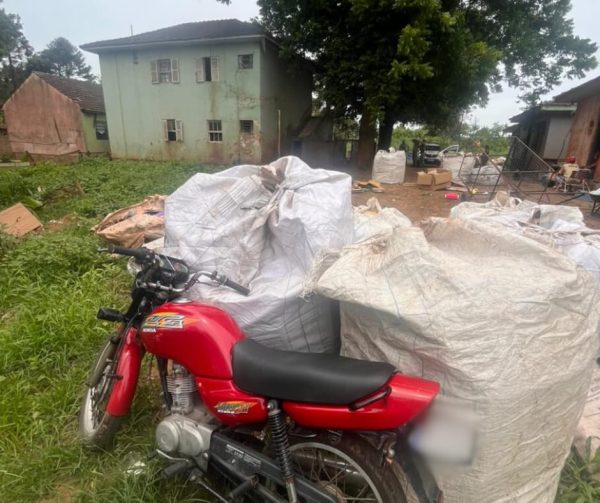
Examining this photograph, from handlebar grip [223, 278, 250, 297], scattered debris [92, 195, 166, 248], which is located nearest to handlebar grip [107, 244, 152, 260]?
handlebar grip [223, 278, 250, 297]

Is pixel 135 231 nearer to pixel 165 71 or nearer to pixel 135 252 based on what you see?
pixel 135 252

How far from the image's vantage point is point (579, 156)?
1171 cm

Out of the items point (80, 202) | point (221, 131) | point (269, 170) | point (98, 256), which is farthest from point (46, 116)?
point (269, 170)

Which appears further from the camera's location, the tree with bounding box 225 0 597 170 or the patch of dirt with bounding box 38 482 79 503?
the tree with bounding box 225 0 597 170

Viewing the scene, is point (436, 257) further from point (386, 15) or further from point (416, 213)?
point (386, 15)

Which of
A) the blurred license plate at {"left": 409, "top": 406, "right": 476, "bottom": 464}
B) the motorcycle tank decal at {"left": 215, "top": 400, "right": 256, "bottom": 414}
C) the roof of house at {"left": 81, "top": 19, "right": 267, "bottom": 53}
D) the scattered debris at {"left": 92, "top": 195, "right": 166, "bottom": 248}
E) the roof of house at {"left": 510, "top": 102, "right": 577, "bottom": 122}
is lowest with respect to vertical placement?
the scattered debris at {"left": 92, "top": 195, "right": 166, "bottom": 248}

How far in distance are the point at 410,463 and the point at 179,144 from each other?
1566 centimetres

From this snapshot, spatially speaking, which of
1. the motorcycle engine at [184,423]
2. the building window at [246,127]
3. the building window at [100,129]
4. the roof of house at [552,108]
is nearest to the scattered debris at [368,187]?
the building window at [246,127]

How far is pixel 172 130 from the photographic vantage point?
49.3ft

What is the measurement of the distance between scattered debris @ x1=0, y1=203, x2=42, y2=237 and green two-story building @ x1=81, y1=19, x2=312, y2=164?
371 inches

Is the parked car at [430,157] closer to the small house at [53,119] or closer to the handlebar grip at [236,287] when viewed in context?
the handlebar grip at [236,287]

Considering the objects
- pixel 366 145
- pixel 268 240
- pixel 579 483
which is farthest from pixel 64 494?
pixel 366 145

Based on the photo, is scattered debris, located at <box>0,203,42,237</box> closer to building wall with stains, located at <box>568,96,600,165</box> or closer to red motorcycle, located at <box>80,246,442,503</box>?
red motorcycle, located at <box>80,246,442,503</box>

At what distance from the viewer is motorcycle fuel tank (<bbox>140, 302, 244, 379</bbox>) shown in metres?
1.34
